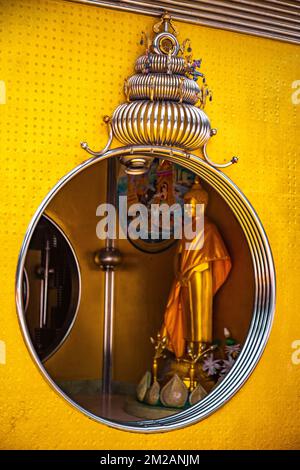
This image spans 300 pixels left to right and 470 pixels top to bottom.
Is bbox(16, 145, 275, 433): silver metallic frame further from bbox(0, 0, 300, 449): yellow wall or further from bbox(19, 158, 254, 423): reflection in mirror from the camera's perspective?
bbox(19, 158, 254, 423): reflection in mirror

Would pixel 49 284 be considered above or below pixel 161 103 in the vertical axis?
below

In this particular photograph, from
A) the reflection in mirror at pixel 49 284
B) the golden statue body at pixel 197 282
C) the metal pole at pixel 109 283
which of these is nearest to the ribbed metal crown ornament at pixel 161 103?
the golden statue body at pixel 197 282

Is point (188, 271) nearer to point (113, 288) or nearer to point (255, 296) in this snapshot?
point (255, 296)

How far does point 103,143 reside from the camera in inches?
194

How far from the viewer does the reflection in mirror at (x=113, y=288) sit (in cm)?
639

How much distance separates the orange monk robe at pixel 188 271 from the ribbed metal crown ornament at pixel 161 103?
1.35 metres

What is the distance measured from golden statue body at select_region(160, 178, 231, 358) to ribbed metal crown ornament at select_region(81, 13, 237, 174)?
133cm

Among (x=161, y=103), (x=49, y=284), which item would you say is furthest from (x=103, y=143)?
(x=49, y=284)

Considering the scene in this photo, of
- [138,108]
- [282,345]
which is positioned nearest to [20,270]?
[138,108]

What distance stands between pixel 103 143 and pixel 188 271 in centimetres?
167

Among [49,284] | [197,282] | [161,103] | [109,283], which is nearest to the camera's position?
[161,103]

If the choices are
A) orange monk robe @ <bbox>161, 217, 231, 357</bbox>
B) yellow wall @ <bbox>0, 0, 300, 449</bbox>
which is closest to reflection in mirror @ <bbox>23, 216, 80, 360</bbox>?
orange monk robe @ <bbox>161, 217, 231, 357</bbox>

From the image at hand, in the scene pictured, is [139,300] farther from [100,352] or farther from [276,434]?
[276,434]
